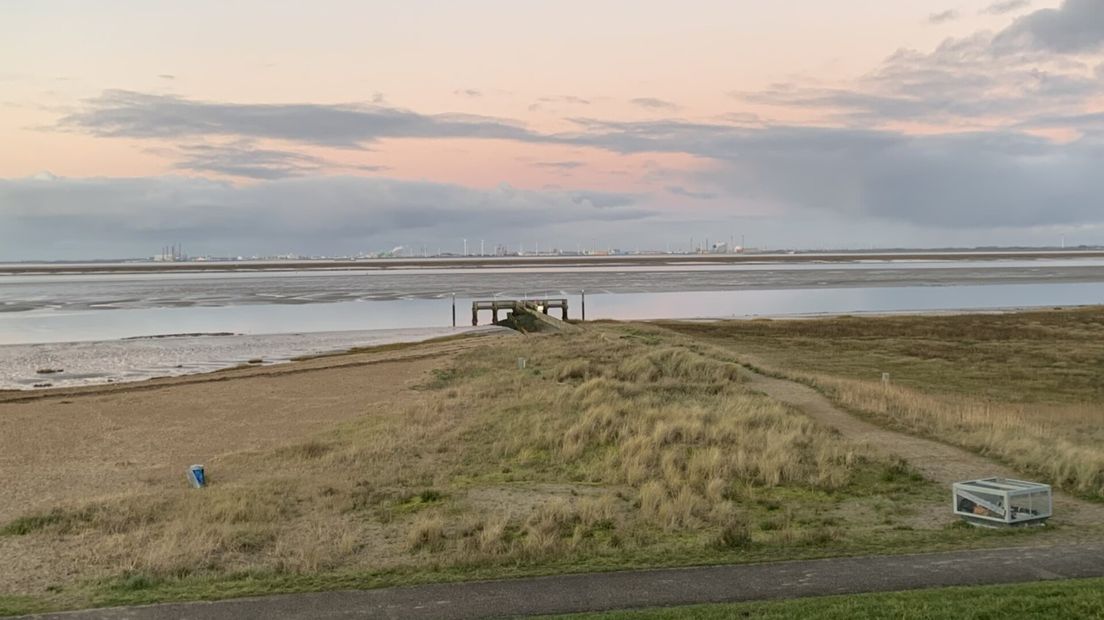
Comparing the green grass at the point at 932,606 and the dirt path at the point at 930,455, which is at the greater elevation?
the green grass at the point at 932,606

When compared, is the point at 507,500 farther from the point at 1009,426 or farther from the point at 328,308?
the point at 328,308

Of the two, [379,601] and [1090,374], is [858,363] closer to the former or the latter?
[1090,374]

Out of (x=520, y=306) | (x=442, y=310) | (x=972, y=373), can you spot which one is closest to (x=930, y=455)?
(x=972, y=373)

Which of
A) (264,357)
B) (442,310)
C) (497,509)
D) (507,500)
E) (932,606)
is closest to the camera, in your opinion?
(932,606)

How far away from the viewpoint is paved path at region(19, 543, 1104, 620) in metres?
8.22

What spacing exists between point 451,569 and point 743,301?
6897 cm

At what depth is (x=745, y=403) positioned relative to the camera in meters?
20.6

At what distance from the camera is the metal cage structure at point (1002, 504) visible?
11031 millimetres

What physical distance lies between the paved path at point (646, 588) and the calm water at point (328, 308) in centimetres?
2698

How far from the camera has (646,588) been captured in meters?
8.70

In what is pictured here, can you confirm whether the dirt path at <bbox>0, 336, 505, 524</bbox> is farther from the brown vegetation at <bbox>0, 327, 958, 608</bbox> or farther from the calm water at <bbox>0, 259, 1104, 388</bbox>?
the calm water at <bbox>0, 259, 1104, 388</bbox>

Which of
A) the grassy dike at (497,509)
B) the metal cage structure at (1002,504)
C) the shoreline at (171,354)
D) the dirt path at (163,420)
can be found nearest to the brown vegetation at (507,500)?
the grassy dike at (497,509)

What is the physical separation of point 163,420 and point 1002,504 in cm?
1943

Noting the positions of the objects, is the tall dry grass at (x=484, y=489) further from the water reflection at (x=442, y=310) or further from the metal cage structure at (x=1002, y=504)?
the water reflection at (x=442, y=310)
